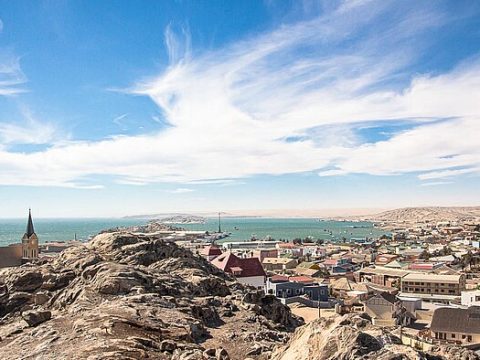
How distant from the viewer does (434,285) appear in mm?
54562

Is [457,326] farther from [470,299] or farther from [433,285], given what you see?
[433,285]

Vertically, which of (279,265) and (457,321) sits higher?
(457,321)

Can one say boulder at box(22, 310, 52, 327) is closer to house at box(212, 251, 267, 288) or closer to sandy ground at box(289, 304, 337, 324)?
house at box(212, 251, 267, 288)

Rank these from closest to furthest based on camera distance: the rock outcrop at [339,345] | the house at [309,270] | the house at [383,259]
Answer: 1. the rock outcrop at [339,345]
2. the house at [309,270]
3. the house at [383,259]

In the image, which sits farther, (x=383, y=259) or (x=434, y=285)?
(x=383, y=259)

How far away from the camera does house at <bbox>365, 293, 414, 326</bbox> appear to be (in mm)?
35878

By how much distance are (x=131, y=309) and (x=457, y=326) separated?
86.8 ft

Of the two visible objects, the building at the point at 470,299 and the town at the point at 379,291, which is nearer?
the town at the point at 379,291

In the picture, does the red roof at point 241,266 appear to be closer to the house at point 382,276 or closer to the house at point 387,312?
the house at point 387,312

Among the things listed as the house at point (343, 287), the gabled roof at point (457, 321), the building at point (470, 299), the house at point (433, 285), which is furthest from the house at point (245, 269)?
the house at point (433, 285)

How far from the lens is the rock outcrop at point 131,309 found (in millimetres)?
10742

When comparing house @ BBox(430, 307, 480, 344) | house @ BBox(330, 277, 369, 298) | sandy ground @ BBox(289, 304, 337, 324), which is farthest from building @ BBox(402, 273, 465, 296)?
house @ BBox(430, 307, 480, 344)

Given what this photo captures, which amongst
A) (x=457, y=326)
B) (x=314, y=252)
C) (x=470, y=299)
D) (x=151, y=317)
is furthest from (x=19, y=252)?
(x=314, y=252)

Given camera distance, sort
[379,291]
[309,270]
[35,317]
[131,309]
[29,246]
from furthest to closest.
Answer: [309,270] < [379,291] < [29,246] < [35,317] < [131,309]
